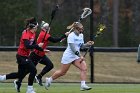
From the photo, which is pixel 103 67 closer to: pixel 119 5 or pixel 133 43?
pixel 133 43

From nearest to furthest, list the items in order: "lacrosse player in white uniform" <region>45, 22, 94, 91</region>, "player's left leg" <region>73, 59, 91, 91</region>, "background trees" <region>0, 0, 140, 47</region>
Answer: "player's left leg" <region>73, 59, 91, 91</region>
"lacrosse player in white uniform" <region>45, 22, 94, 91</region>
"background trees" <region>0, 0, 140, 47</region>

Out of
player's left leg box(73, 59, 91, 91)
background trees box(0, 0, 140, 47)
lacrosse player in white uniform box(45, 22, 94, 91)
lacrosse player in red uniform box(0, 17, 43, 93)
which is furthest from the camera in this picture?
background trees box(0, 0, 140, 47)

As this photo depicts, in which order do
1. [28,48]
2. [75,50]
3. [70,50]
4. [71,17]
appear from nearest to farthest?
[28,48] → [75,50] → [70,50] → [71,17]

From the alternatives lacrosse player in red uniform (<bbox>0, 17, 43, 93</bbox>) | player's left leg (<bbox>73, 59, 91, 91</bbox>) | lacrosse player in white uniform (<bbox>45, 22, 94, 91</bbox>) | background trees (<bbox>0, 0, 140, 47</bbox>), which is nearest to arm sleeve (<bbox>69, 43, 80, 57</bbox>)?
lacrosse player in white uniform (<bbox>45, 22, 94, 91</bbox>)

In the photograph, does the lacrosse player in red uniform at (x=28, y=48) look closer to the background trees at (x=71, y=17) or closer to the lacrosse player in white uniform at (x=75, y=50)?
the lacrosse player in white uniform at (x=75, y=50)

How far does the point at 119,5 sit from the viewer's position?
1099 inches

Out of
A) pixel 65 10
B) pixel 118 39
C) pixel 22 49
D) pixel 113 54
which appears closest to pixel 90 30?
pixel 113 54

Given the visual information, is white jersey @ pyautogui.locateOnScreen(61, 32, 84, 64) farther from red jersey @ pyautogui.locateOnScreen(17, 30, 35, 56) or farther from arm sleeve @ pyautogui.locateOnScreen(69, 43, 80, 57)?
red jersey @ pyautogui.locateOnScreen(17, 30, 35, 56)

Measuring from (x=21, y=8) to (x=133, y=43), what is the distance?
4904 mm

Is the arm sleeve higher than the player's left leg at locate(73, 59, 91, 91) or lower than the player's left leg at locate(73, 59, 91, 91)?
higher

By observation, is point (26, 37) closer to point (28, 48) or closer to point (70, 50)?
point (28, 48)

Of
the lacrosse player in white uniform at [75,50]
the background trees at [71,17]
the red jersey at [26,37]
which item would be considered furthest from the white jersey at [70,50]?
the background trees at [71,17]

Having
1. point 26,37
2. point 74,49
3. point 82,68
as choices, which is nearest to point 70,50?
point 74,49

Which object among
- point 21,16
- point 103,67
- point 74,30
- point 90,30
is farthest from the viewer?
point 21,16
